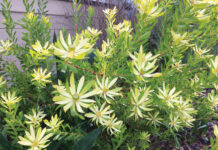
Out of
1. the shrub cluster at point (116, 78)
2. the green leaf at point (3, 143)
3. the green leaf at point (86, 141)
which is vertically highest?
the shrub cluster at point (116, 78)

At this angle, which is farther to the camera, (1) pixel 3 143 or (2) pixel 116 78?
(1) pixel 3 143

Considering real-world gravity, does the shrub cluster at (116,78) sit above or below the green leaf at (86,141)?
above

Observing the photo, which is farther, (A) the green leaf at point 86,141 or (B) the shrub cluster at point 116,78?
(A) the green leaf at point 86,141

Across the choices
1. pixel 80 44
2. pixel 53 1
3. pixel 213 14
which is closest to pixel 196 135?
pixel 213 14

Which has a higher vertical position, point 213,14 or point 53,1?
point 53,1

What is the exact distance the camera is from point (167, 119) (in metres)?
0.65

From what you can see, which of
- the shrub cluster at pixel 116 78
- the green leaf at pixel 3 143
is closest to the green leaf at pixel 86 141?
the shrub cluster at pixel 116 78

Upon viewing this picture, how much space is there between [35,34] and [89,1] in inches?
60.2

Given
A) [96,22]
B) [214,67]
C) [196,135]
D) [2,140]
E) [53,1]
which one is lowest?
[196,135]

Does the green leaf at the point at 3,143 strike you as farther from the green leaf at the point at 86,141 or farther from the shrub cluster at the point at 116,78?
the green leaf at the point at 86,141

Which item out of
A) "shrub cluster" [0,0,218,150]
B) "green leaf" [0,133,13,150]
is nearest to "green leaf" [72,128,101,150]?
"shrub cluster" [0,0,218,150]

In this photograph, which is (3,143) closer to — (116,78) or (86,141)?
(86,141)

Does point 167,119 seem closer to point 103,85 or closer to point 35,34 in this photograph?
point 103,85

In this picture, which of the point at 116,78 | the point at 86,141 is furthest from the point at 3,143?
the point at 116,78
